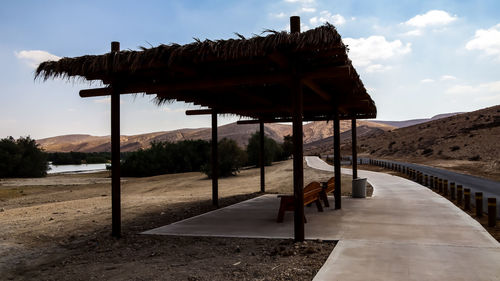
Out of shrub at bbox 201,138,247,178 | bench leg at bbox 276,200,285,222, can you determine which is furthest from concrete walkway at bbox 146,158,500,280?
shrub at bbox 201,138,247,178

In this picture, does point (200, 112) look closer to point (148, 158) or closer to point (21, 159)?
point (148, 158)

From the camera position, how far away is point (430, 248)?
6668 mm

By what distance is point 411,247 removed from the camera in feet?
22.1

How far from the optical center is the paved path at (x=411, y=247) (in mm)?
5324

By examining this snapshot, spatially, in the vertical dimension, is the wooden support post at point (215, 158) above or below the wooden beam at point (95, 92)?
below

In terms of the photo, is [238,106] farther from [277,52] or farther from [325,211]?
[277,52]

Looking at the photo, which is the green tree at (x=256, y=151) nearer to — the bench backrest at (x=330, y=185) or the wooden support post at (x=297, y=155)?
the bench backrest at (x=330, y=185)

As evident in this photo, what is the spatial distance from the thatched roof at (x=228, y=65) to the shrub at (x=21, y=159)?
38.6 m

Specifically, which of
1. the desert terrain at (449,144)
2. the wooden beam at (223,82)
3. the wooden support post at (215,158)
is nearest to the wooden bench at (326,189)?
the wooden support post at (215,158)

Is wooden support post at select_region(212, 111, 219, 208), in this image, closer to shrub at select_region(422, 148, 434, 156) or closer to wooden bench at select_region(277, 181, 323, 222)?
wooden bench at select_region(277, 181, 323, 222)

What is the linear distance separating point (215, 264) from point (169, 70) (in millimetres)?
4108

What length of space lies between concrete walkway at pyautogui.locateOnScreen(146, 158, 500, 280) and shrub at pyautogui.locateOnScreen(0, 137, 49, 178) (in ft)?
122

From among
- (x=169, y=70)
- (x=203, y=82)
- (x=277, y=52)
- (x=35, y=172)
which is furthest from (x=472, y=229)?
(x=35, y=172)

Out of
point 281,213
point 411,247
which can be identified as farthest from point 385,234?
point 281,213
